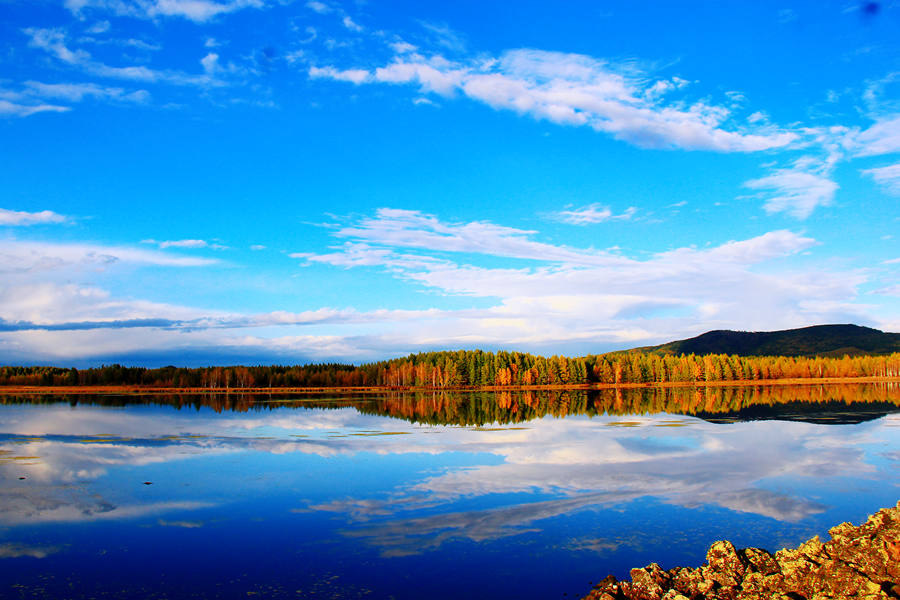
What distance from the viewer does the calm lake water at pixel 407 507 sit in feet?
41.5

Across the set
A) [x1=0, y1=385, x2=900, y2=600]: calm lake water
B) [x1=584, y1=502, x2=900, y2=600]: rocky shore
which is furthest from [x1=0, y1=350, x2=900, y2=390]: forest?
[x1=584, y1=502, x2=900, y2=600]: rocky shore

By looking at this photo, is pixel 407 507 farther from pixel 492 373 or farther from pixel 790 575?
pixel 492 373

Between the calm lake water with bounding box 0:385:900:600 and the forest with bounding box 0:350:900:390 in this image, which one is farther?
the forest with bounding box 0:350:900:390

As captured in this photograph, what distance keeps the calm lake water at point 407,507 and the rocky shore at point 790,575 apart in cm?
143

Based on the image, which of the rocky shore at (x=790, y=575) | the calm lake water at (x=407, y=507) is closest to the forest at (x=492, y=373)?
the calm lake water at (x=407, y=507)

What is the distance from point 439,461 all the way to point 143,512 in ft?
42.1

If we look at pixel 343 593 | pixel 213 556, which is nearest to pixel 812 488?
pixel 343 593

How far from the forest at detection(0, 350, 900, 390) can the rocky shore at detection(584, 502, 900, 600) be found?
455ft

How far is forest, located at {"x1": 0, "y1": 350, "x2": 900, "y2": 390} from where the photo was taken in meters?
155

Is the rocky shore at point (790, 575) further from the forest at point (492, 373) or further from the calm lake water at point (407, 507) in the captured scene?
the forest at point (492, 373)

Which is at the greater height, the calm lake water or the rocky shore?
the rocky shore

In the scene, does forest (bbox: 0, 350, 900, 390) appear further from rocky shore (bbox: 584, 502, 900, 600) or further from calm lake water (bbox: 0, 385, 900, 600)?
rocky shore (bbox: 584, 502, 900, 600)

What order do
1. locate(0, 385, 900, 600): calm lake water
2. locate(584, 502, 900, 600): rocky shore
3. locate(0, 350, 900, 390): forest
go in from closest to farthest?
1. locate(584, 502, 900, 600): rocky shore
2. locate(0, 385, 900, 600): calm lake water
3. locate(0, 350, 900, 390): forest

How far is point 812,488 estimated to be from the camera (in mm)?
20594
